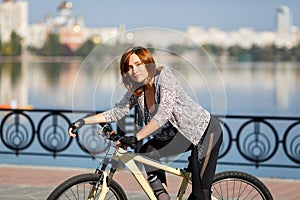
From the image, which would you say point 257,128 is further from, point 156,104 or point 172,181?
point 156,104

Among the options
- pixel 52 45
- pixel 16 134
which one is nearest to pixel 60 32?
pixel 52 45

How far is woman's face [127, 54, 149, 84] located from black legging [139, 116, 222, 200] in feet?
1.63

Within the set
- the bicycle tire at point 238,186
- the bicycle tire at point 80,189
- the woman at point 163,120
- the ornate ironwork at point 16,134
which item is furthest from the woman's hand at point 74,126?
the ornate ironwork at point 16,134

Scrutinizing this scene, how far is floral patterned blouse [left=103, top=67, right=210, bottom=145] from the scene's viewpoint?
511 centimetres

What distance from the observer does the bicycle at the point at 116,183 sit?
5203 millimetres

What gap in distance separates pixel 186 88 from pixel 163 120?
21.7 inches

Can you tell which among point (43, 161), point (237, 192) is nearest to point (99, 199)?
point (237, 192)

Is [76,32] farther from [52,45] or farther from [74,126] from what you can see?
[74,126]

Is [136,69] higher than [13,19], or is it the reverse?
[13,19]

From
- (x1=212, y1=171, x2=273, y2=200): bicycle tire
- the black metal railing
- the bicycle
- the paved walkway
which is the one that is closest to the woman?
the bicycle

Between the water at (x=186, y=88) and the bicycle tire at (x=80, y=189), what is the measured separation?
2.05 ft

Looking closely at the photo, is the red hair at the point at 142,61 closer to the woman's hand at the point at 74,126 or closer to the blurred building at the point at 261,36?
the woman's hand at the point at 74,126

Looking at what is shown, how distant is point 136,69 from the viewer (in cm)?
511

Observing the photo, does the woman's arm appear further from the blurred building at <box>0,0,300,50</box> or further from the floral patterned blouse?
the blurred building at <box>0,0,300,50</box>
